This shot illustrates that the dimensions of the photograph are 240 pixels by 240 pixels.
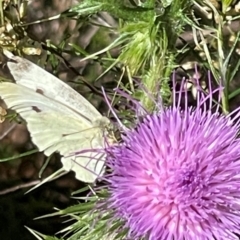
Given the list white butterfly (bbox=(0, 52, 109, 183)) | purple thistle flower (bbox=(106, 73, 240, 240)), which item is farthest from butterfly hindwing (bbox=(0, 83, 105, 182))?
purple thistle flower (bbox=(106, 73, 240, 240))

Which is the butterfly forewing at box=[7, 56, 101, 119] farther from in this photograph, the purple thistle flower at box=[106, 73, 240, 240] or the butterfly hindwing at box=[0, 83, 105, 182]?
the purple thistle flower at box=[106, 73, 240, 240]

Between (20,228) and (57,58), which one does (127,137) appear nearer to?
(57,58)

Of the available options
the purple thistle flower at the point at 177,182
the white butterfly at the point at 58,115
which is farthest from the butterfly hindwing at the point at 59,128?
the purple thistle flower at the point at 177,182

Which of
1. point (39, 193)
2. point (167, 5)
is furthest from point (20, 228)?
point (167, 5)

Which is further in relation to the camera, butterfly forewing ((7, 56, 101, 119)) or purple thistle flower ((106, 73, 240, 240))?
butterfly forewing ((7, 56, 101, 119))

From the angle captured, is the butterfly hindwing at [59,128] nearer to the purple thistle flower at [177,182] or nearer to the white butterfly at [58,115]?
the white butterfly at [58,115]

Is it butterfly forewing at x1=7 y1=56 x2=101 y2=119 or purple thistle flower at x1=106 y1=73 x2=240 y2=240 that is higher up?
butterfly forewing at x1=7 y1=56 x2=101 y2=119
